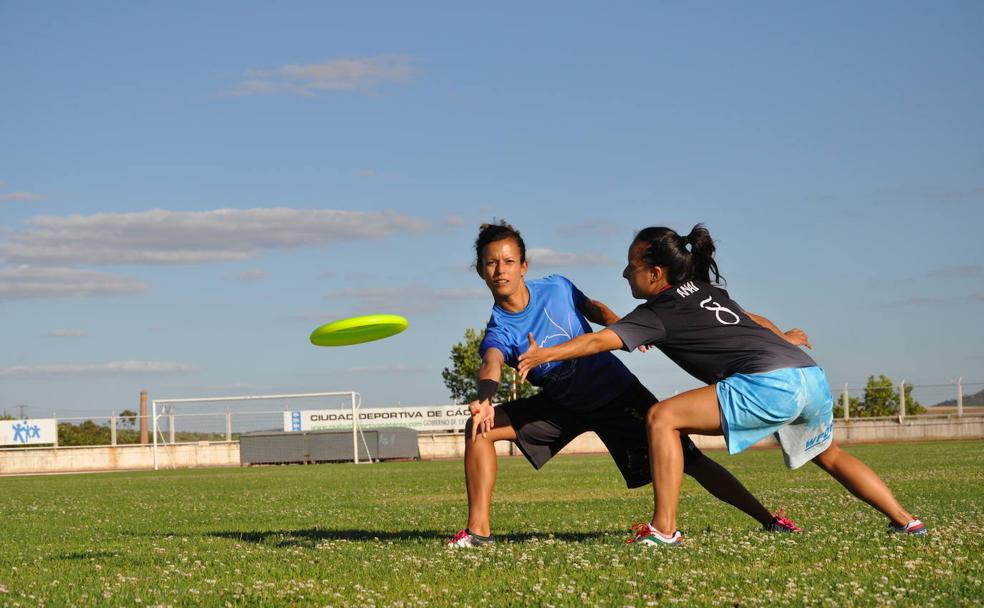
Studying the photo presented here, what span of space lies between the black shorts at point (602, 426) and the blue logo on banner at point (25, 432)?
45178 millimetres

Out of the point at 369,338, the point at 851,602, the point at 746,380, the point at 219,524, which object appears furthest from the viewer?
the point at 369,338

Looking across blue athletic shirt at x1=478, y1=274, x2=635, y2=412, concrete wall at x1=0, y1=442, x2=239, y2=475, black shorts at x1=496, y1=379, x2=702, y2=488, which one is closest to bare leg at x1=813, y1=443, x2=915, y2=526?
black shorts at x1=496, y1=379, x2=702, y2=488

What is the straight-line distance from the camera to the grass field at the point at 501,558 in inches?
199

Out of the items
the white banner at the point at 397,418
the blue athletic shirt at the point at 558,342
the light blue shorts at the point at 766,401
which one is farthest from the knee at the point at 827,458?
the white banner at the point at 397,418

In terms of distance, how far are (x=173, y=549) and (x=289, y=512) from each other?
4754mm

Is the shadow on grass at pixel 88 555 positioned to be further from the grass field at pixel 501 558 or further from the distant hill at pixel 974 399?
the distant hill at pixel 974 399

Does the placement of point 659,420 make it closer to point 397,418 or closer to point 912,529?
point 912,529

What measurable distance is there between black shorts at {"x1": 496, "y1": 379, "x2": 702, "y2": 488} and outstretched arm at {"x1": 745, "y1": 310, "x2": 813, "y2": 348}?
969 mm

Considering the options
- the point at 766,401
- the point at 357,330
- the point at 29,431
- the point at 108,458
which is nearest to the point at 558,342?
the point at 766,401

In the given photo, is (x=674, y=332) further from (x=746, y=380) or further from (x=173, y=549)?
(x=173, y=549)

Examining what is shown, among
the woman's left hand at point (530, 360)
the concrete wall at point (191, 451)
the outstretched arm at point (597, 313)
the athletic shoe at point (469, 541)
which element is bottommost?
the concrete wall at point (191, 451)

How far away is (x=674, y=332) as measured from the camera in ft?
22.3

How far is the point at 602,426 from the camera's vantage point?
780 centimetres

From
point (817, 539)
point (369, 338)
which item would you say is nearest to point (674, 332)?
point (817, 539)
